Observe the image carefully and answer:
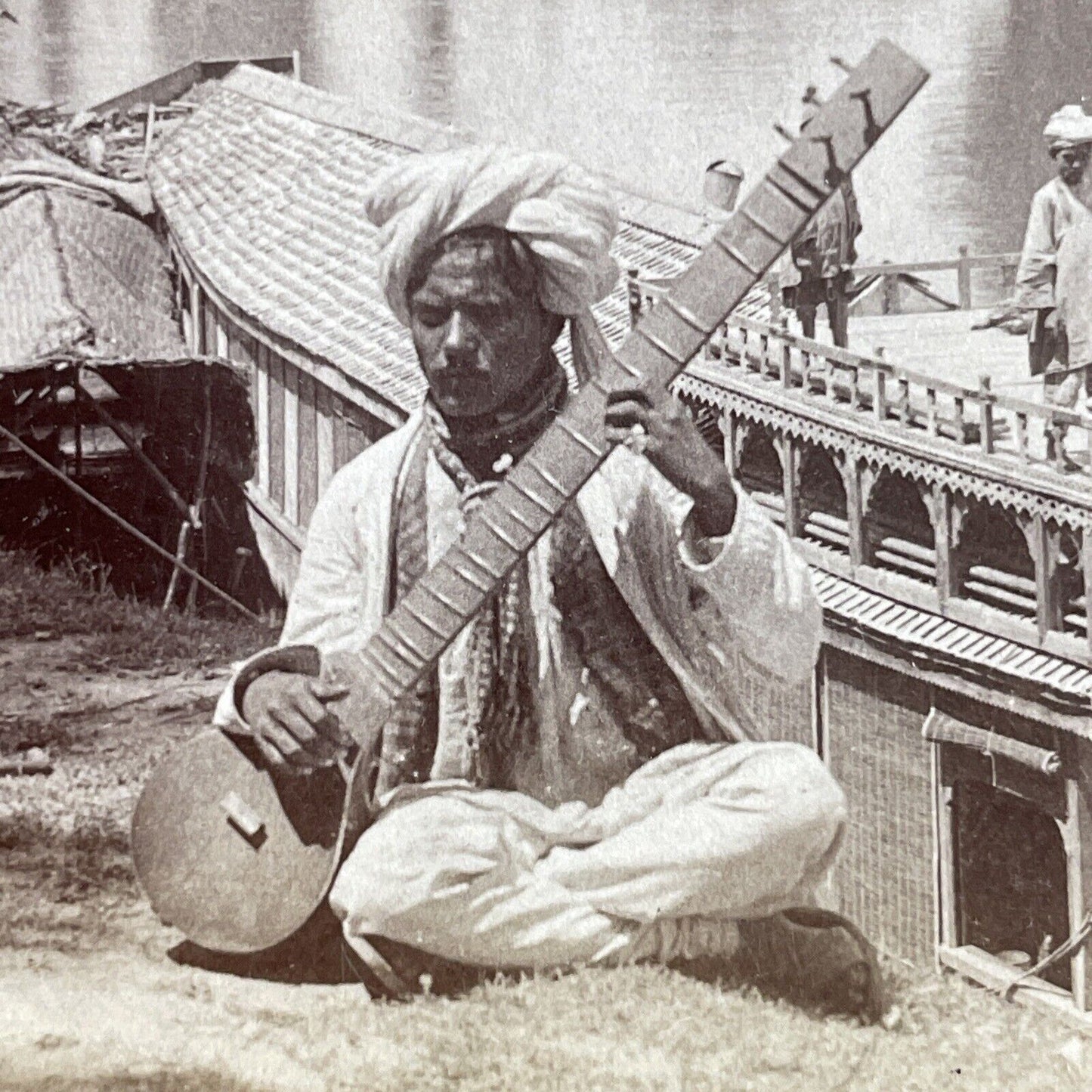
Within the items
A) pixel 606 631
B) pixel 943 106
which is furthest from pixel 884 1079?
pixel 943 106

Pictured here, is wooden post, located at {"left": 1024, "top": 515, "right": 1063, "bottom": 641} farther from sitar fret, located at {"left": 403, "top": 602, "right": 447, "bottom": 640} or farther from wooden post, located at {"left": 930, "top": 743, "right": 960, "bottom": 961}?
sitar fret, located at {"left": 403, "top": 602, "right": 447, "bottom": 640}

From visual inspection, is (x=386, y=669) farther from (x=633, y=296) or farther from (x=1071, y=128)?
(x=1071, y=128)

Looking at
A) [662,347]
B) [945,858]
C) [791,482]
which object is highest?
[662,347]

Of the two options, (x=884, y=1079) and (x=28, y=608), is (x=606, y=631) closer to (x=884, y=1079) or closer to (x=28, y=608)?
(x=884, y=1079)

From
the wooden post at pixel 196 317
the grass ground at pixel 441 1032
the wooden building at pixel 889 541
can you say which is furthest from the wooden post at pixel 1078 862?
the wooden post at pixel 196 317

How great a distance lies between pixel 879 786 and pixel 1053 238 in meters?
1.47

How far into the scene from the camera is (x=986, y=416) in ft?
13.9

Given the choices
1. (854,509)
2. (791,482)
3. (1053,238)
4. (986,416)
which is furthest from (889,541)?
(1053,238)

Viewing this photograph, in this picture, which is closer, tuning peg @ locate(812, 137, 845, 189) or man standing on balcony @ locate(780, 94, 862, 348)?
tuning peg @ locate(812, 137, 845, 189)

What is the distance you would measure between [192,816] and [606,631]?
99cm

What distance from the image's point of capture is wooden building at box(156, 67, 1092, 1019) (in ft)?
13.4

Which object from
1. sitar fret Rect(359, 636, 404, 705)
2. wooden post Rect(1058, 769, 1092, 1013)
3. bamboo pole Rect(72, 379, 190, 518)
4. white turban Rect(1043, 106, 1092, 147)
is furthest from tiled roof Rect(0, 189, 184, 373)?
wooden post Rect(1058, 769, 1092, 1013)

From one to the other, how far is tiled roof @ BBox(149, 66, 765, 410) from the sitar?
33 cm

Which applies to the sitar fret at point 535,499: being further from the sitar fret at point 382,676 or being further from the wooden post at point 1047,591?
the wooden post at point 1047,591
